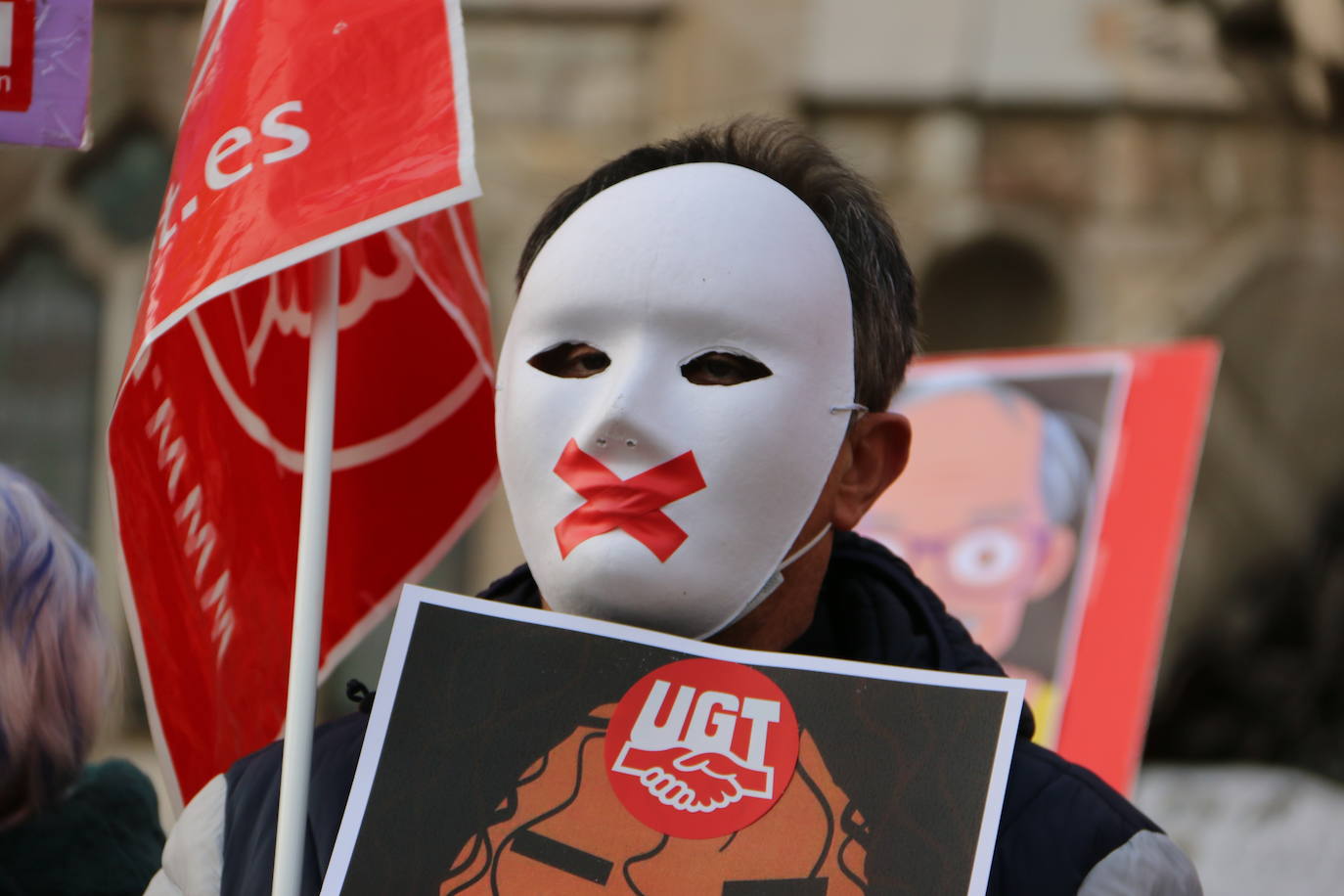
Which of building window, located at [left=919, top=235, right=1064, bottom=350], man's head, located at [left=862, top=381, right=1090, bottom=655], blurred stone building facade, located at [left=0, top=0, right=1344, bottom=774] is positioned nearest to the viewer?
man's head, located at [left=862, top=381, right=1090, bottom=655]

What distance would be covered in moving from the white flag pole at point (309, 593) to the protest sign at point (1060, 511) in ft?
5.63

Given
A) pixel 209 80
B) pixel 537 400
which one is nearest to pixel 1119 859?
pixel 537 400

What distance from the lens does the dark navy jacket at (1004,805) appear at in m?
1.54

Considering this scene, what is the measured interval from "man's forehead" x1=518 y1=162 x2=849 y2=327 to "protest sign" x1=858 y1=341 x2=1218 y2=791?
1.61 m

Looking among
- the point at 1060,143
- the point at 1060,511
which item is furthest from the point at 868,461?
the point at 1060,143

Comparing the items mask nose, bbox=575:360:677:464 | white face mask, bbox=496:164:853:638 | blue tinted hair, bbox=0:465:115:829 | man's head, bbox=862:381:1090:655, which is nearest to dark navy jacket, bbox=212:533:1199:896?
white face mask, bbox=496:164:853:638

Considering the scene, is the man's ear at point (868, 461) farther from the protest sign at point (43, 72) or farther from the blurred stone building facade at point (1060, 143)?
the blurred stone building facade at point (1060, 143)

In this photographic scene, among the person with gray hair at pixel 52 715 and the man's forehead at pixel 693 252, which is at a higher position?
the man's forehead at pixel 693 252

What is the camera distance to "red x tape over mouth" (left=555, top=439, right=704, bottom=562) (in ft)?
5.31

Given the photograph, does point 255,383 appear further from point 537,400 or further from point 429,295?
point 537,400

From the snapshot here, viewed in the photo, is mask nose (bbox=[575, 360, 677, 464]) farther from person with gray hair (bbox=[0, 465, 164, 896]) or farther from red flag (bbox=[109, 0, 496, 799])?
person with gray hair (bbox=[0, 465, 164, 896])

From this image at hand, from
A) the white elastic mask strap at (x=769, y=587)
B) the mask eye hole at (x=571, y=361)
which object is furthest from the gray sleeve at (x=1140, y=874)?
the mask eye hole at (x=571, y=361)

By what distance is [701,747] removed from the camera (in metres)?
1.59

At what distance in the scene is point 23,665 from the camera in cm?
200
